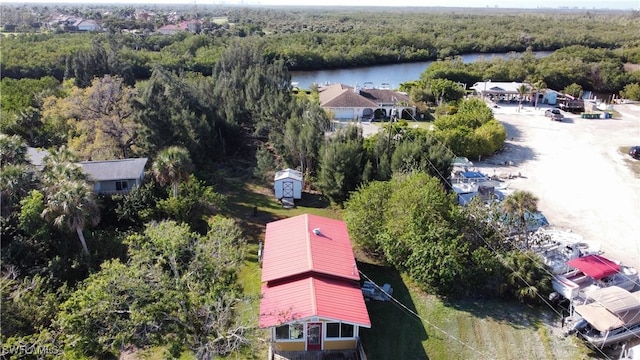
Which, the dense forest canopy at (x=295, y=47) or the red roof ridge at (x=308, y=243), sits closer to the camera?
the red roof ridge at (x=308, y=243)

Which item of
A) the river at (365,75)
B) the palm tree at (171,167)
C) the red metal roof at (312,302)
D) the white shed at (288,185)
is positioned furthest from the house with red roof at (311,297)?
the river at (365,75)

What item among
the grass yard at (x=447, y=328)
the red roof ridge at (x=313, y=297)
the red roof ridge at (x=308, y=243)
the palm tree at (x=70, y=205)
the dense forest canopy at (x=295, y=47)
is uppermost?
the dense forest canopy at (x=295, y=47)

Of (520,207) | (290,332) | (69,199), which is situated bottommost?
(290,332)

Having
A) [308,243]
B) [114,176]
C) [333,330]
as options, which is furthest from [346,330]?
[114,176]

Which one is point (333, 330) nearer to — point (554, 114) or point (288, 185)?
point (288, 185)

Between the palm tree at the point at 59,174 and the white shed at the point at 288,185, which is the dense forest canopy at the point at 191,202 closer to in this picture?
the palm tree at the point at 59,174

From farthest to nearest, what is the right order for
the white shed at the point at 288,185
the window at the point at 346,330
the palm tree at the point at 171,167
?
the white shed at the point at 288,185
the palm tree at the point at 171,167
the window at the point at 346,330

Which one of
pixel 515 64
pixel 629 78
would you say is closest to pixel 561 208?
pixel 515 64

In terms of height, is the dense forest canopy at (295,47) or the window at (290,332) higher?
the dense forest canopy at (295,47)
